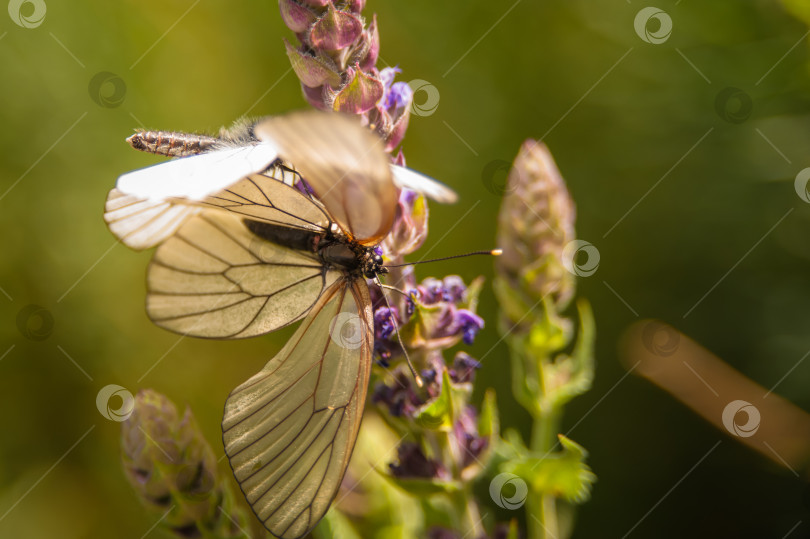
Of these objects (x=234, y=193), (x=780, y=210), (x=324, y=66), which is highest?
(x=780, y=210)

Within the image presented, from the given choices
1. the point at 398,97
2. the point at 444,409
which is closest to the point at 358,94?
the point at 398,97

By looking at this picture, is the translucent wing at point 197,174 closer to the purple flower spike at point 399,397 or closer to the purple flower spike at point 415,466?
the purple flower spike at point 399,397

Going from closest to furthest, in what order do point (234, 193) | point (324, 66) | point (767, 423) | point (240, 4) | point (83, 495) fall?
point (324, 66)
point (234, 193)
point (767, 423)
point (83, 495)
point (240, 4)

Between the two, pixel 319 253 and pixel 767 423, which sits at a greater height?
pixel 767 423

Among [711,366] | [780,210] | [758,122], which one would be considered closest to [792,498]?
[711,366]

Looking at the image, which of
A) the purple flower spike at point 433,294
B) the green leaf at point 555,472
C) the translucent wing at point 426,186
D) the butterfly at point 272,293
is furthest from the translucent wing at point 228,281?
the green leaf at point 555,472

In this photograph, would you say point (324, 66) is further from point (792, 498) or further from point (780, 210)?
point (792, 498)

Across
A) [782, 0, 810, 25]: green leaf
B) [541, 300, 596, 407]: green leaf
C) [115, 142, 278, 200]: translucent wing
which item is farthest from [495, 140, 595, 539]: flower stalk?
[782, 0, 810, 25]: green leaf

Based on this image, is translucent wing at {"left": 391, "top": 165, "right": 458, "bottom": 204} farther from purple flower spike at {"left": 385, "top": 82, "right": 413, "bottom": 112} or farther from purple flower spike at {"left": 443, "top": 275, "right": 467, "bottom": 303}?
purple flower spike at {"left": 443, "top": 275, "right": 467, "bottom": 303}

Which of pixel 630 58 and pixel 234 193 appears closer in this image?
pixel 234 193
